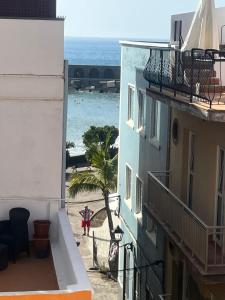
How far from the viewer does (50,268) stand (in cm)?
1235

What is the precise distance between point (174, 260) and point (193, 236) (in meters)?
3.73

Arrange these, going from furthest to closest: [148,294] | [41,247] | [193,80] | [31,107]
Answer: [148,294] → [193,80] → [31,107] → [41,247]

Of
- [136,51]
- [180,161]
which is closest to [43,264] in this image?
[180,161]

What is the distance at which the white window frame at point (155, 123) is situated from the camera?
1958 cm

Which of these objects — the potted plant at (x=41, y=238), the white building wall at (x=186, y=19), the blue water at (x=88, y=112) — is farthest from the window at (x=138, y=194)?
the blue water at (x=88, y=112)

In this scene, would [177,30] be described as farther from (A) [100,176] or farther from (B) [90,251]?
(B) [90,251]

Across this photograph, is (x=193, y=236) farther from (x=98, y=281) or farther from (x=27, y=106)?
(x=98, y=281)

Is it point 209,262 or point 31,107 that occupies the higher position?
point 31,107

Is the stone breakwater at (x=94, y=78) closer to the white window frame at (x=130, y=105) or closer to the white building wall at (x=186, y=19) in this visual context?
the white window frame at (x=130, y=105)

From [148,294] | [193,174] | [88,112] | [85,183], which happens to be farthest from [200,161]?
[88,112]

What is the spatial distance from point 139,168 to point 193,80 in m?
8.18

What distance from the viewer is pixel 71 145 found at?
229 ft

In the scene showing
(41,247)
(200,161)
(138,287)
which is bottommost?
(138,287)

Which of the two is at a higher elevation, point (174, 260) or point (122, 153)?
point (122, 153)
